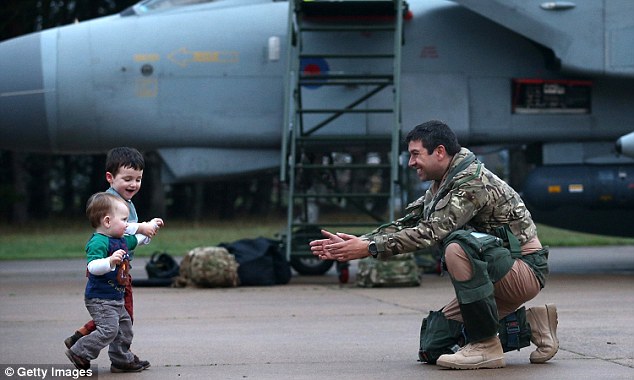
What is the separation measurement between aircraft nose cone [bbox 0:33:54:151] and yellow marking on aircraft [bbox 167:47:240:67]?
135 cm

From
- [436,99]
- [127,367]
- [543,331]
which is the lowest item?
[127,367]

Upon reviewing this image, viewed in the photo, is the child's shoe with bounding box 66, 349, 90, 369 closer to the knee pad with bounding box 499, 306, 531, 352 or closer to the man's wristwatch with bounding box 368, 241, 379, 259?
the man's wristwatch with bounding box 368, 241, 379, 259

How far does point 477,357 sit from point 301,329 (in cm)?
203

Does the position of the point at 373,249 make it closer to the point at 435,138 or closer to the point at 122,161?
the point at 435,138

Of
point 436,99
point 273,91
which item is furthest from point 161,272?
point 436,99

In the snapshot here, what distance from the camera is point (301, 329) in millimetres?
7098

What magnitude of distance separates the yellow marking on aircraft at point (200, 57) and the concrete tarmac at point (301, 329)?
245 cm

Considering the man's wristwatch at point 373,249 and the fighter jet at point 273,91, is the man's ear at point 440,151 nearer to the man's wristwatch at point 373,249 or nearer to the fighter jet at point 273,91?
the man's wristwatch at point 373,249

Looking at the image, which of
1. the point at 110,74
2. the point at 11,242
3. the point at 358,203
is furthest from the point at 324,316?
the point at 11,242

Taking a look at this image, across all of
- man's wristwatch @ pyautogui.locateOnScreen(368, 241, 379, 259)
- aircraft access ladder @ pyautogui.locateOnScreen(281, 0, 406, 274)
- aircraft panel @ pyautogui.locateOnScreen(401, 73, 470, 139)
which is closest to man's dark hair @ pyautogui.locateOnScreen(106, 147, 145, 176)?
man's wristwatch @ pyautogui.locateOnScreen(368, 241, 379, 259)

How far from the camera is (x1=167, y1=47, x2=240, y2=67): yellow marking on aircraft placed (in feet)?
36.8

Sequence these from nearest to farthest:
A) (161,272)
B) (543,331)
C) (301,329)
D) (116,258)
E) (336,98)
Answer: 1. (116,258)
2. (543,331)
3. (301,329)
4. (161,272)
5. (336,98)

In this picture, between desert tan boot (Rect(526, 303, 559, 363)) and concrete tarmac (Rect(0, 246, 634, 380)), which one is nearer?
concrete tarmac (Rect(0, 246, 634, 380))

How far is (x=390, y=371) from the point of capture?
17.4 feet
